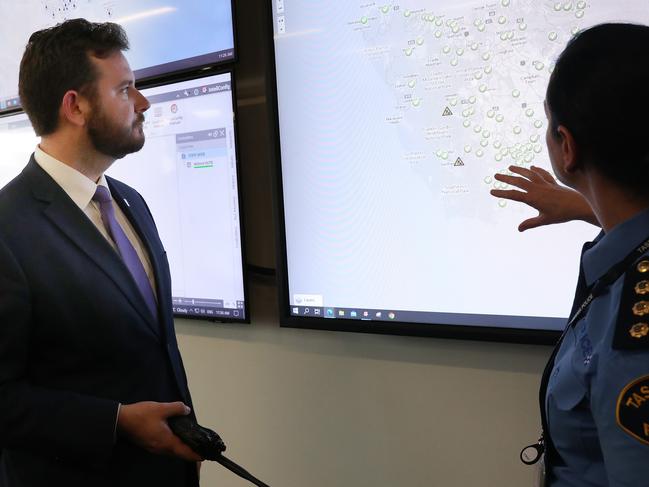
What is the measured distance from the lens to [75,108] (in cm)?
133

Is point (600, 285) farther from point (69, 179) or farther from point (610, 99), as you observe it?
point (69, 179)

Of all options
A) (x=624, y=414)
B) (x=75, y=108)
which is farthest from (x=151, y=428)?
(x=624, y=414)

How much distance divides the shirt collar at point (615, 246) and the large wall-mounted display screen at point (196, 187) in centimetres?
112

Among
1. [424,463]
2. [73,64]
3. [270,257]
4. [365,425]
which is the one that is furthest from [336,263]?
[73,64]

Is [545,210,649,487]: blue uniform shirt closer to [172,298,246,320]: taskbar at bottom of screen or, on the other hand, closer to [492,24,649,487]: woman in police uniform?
[492,24,649,487]: woman in police uniform

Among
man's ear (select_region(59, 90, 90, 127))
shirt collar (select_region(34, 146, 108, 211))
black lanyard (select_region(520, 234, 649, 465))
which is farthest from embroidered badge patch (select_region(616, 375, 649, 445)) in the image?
man's ear (select_region(59, 90, 90, 127))

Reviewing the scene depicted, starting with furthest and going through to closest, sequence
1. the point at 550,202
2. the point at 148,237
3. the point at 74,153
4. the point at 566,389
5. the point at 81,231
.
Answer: the point at 148,237 < the point at 74,153 < the point at 81,231 < the point at 550,202 < the point at 566,389

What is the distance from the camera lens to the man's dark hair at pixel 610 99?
66cm

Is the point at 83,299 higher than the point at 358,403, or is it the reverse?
the point at 83,299

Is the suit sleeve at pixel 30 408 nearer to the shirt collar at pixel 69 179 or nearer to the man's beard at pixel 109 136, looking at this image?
the shirt collar at pixel 69 179

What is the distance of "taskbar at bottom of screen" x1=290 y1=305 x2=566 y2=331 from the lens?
125 centimetres

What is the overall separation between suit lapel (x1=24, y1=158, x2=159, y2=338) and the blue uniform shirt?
3.02 feet

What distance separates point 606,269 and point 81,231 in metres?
1.06

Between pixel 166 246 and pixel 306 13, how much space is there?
2.98ft
